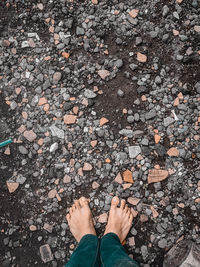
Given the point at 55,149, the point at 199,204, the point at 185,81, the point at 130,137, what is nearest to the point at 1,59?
the point at 55,149

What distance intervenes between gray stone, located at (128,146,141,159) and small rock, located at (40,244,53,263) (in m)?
1.04

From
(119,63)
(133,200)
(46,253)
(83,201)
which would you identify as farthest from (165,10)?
(46,253)

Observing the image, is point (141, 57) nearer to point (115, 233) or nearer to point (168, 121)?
point (168, 121)

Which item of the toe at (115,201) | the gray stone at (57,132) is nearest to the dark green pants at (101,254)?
the toe at (115,201)

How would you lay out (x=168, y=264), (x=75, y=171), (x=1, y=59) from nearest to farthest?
(x=168, y=264) → (x=75, y=171) → (x=1, y=59)

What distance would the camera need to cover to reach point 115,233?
2.12 metres

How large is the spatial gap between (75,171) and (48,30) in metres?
1.31

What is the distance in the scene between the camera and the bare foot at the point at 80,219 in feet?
6.99

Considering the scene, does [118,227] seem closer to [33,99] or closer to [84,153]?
[84,153]

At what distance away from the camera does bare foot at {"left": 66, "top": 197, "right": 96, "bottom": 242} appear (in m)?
2.13

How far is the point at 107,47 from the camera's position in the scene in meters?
2.34

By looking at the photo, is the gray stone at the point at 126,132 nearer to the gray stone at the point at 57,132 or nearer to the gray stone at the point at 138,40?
the gray stone at the point at 57,132

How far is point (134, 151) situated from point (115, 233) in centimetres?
69

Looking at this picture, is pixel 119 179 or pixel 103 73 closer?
pixel 119 179
